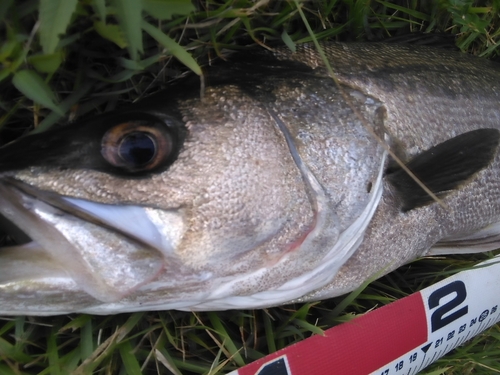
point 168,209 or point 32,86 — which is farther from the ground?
point 32,86

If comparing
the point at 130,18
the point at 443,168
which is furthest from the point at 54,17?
the point at 443,168

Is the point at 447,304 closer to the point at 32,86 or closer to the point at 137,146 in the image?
the point at 137,146

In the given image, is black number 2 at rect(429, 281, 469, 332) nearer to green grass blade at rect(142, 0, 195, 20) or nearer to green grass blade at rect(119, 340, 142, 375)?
green grass blade at rect(119, 340, 142, 375)

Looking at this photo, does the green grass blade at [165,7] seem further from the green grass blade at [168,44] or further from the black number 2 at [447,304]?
the black number 2 at [447,304]

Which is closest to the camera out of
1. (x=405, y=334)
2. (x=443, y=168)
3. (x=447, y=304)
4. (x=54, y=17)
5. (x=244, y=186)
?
(x=54, y=17)

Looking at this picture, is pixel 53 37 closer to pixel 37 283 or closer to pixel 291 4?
pixel 37 283

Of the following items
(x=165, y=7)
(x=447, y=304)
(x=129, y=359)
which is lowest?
(x=447, y=304)
